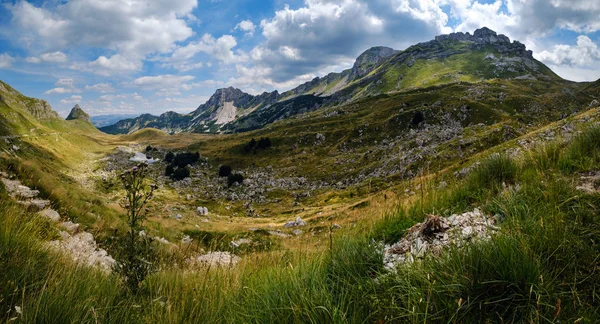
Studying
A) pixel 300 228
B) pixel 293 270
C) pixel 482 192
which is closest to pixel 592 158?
pixel 482 192

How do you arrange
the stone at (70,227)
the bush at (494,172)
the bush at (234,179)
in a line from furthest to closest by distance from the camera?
1. the bush at (234,179)
2. the stone at (70,227)
3. the bush at (494,172)

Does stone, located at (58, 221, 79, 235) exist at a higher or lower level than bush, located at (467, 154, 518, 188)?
lower

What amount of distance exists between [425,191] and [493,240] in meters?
4.81

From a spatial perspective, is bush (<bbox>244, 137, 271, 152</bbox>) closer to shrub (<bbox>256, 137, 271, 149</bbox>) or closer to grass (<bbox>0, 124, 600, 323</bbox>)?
shrub (<bbox>256, 137, 271, 149</bbox>)

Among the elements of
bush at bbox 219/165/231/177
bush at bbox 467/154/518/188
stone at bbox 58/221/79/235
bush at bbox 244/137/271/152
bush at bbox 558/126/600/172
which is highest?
bush at bbox 244/137/271/152

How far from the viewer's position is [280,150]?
121500 mm

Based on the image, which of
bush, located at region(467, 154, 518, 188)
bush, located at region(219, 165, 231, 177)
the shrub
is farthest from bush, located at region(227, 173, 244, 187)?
bush, located at region(467, 154, 518, 188)

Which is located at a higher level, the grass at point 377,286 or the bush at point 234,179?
the grass at point 377,286

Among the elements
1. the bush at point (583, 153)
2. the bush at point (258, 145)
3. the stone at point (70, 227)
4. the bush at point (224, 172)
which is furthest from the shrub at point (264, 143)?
the bush at point (583, 153)

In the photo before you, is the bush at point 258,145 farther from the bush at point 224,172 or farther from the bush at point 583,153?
the bush at point 583,153

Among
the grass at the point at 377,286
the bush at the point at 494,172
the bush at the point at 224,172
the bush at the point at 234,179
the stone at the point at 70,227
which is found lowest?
the bush at the point at 234,179

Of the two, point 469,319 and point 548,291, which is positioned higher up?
point 548,291

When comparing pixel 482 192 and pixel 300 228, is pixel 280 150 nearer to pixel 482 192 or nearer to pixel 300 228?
pixel 300 228

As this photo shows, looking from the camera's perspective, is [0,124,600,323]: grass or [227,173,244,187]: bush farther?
[227,173,244,187]: bush
